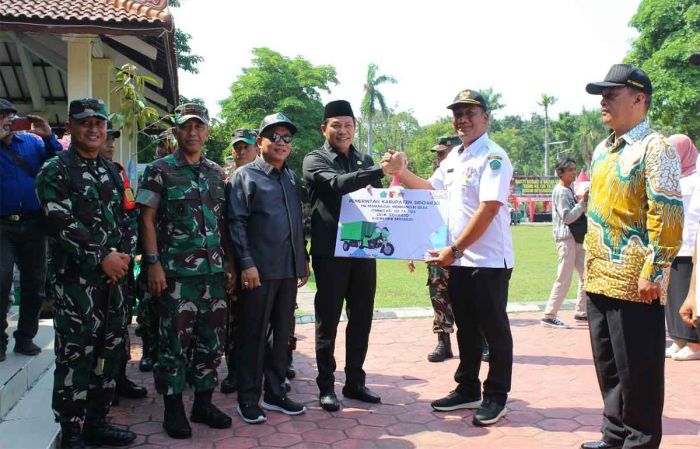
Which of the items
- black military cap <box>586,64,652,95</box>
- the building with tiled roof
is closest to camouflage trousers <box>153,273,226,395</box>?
black military cap <box>586,64,652,95</box>

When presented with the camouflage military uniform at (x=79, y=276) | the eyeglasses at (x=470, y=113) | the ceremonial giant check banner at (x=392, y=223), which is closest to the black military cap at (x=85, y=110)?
the camouflage military uniform at (x=79, y=276)

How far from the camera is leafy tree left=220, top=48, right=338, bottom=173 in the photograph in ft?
103

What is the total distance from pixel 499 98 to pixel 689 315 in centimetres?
7224

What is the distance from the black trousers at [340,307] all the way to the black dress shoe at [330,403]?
42mm

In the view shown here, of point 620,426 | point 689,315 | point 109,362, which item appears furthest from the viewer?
point 109,362

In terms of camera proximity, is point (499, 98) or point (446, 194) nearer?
point (446, 194)

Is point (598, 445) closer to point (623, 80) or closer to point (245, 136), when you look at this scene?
point (623, 80)

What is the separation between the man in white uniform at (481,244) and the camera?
3.89 meters

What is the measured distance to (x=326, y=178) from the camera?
418cm

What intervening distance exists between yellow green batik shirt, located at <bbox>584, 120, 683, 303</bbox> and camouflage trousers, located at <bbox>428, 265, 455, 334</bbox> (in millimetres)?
2472

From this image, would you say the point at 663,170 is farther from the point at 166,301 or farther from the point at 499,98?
the point at 499,98

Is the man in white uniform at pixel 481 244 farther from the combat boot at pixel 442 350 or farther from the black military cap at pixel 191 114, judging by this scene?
the combat boot at pixel 442 350

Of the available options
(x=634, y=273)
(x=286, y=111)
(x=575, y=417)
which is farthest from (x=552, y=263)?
(x=286, y=111)

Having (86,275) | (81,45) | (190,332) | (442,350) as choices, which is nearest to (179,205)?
(86,275)
